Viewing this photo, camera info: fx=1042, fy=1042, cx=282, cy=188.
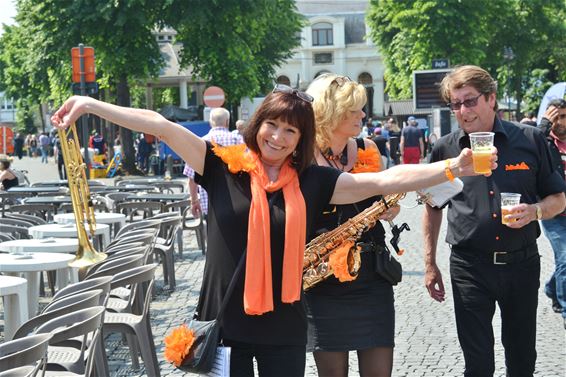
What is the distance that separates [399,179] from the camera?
3930mm

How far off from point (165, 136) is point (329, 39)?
325 feet

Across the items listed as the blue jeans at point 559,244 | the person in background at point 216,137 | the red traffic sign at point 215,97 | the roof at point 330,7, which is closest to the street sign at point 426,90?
the red traffic sign at point 215,97

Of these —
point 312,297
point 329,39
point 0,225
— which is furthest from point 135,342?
point 329,39

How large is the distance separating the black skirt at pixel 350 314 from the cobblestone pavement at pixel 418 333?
7.81 ft

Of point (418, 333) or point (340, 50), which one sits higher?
point (340, 50)

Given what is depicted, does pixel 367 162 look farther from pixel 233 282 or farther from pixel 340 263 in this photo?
pixel 233 282

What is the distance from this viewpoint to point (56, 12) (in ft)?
104

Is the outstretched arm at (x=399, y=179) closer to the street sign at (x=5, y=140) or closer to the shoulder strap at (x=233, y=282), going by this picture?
the shoulder strap at (x=233, y=282)

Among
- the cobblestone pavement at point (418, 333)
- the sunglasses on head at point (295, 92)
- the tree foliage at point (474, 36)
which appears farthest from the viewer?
the tree foliage at point (474, 36)

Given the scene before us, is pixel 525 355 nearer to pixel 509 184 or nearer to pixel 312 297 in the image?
pixel 509 184

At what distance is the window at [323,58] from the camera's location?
101 m

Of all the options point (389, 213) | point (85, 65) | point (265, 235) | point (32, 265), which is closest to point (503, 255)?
point (389, 213)

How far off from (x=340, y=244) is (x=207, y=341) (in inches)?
39.2

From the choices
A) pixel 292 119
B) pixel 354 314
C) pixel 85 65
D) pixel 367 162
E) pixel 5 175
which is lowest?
pixel 5 175
